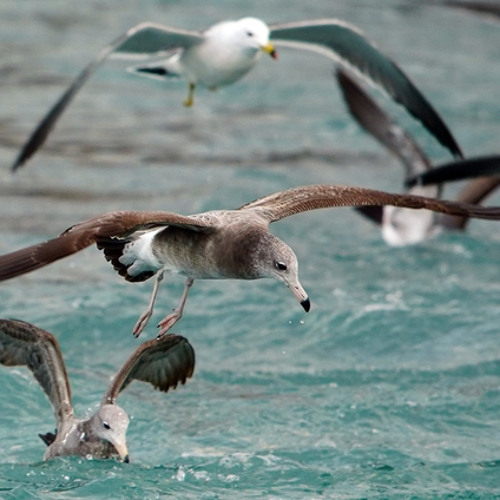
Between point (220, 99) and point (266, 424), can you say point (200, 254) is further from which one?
point (220, 99)

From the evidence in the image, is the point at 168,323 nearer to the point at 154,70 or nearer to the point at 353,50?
the point at 154,70

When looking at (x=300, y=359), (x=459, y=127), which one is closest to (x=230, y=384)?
(x=300, y=359)

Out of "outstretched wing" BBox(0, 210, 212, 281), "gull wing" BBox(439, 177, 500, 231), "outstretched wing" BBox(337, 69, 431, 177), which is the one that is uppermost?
"outstretched wing" BBox(0, 210, 212, 281)

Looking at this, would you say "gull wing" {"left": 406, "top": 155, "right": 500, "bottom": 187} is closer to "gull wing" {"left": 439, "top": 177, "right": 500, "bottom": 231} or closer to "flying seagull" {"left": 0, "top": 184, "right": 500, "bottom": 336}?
"gull wing" {"left": 439, "top": 177, "right": 500, "bottom": 231}

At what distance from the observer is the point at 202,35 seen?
1226 centimetres

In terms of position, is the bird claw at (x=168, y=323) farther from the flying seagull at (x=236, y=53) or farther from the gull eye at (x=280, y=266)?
the flying seagull at (x=236, y=53)

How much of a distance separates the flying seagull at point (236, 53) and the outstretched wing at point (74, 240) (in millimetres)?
5165

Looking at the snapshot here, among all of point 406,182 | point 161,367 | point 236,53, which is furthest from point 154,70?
point 161,367

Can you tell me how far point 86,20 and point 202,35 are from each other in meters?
10.8

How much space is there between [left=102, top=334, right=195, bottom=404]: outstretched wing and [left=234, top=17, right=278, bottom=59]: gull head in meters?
4.26

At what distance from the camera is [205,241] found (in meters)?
7.05

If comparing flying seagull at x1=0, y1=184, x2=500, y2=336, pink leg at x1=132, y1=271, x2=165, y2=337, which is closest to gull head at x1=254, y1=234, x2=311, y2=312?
flying seagull at x1=0, y1=184, x2=500, y2=336

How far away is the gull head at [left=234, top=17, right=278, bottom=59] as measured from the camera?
11.5 m

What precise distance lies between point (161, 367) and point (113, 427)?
53 centimetres
